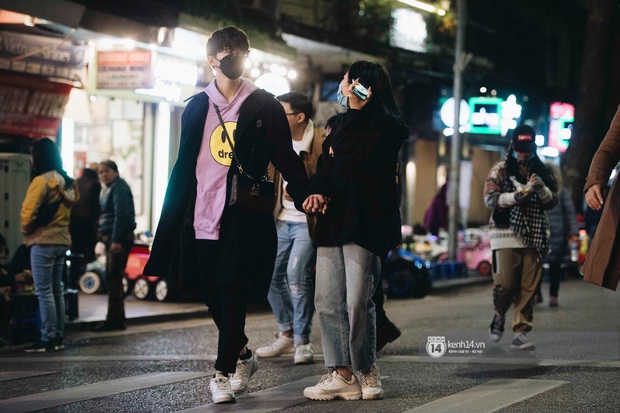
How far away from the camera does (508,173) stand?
10250 mm

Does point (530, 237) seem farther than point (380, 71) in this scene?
Yes

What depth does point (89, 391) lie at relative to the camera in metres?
7.59

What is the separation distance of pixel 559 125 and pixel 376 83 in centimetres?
3486

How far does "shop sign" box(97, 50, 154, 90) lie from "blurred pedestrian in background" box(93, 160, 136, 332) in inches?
219

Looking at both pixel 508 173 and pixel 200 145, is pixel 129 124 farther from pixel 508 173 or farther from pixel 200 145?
pixel 200 145

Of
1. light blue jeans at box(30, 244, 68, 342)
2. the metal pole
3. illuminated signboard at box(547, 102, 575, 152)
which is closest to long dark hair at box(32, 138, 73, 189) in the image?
light blue jeans at box(30, 244, 68, 342)

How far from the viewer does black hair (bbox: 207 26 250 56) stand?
22.6 feet

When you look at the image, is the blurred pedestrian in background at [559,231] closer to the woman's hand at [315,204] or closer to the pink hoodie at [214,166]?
the woman's hand at [315,204]

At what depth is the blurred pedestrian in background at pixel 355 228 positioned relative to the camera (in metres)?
7.01

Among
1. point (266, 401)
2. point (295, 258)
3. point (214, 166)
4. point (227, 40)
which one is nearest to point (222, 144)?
point (214, 166)

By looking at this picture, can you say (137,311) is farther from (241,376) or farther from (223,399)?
(223,399)

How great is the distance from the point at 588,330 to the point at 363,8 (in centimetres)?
1577

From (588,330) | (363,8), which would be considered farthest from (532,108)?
(588,330)

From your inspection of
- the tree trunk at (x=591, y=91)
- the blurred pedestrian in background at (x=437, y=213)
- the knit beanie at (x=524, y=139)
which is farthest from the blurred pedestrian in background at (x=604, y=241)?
the tree trunk at (x=591, y=91)
